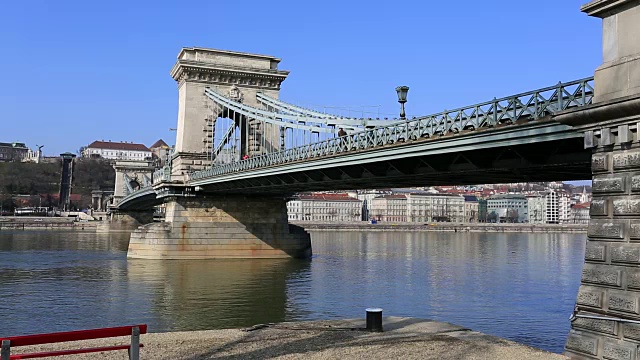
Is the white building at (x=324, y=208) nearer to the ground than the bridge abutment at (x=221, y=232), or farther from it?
farther from it

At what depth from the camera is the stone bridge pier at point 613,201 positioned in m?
10.3

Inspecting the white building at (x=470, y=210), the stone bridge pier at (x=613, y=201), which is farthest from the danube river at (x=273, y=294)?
the white building at (x=470, y=210)

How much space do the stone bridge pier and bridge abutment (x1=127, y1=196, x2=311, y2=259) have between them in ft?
110

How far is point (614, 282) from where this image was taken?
10555 mm

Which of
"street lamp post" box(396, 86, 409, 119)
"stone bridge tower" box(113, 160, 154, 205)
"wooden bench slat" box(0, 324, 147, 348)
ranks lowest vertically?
"wooden bench slat" box(0, 324, 147, 348)

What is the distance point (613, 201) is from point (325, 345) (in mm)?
5933

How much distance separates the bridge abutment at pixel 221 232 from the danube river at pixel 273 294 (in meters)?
1.43

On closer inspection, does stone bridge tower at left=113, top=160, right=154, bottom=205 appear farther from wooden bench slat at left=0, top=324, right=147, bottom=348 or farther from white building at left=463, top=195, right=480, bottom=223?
wooden bench slat at left=0, top=324, right=147, bottom=348

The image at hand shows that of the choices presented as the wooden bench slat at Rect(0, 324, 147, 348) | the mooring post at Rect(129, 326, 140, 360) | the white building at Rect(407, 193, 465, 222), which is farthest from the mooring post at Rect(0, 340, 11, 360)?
the white building at Rect(407, 193, 465, 222)

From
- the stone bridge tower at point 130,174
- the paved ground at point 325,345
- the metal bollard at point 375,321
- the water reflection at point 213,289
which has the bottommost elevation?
the water reflection at point 213,289

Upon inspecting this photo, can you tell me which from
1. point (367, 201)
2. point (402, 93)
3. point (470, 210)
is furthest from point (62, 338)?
point (470, 210)

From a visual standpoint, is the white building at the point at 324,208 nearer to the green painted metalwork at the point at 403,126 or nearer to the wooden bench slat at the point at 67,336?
the green painted metalwork at the point at 403,126

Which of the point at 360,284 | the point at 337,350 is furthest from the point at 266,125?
the point at 337,350

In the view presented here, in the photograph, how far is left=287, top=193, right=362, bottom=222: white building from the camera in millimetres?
171375
